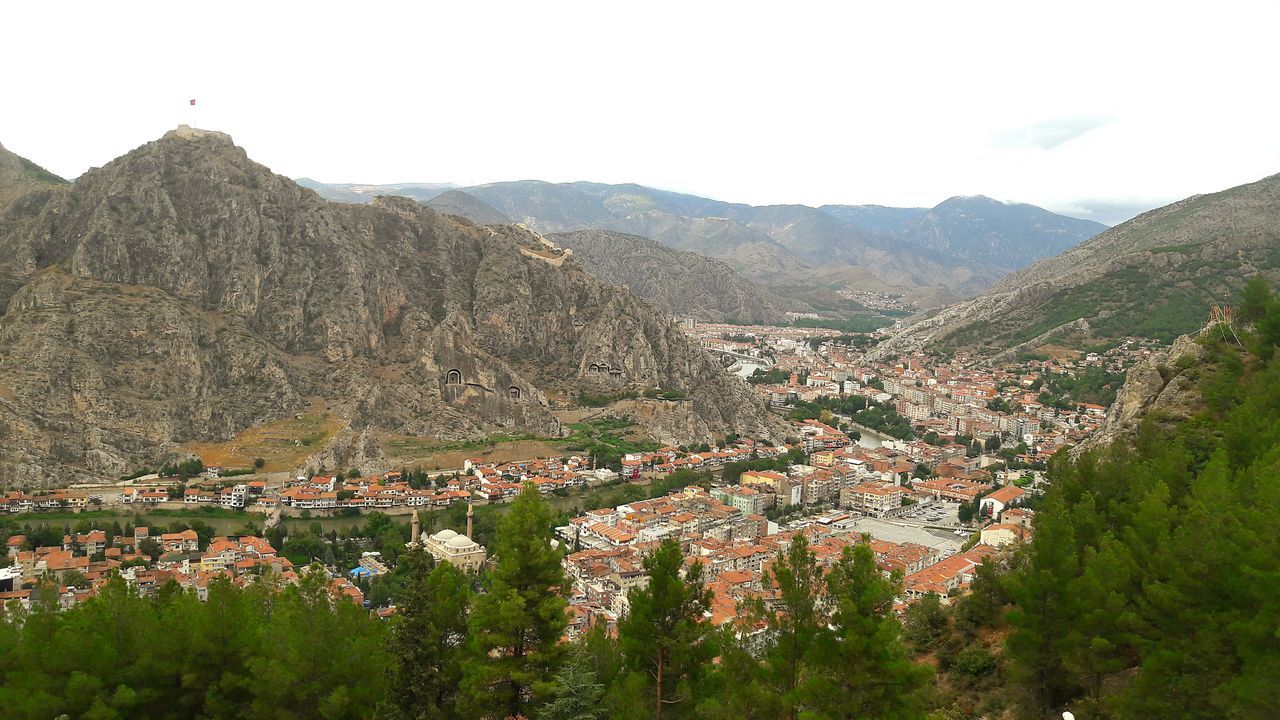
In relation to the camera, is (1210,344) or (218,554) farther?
(218,554)

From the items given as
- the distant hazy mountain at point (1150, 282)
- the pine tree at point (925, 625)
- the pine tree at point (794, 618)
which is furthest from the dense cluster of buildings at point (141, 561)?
the distant hazy mountain at point (1150, 282)

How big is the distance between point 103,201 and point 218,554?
44.7 m

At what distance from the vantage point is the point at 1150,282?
334ft

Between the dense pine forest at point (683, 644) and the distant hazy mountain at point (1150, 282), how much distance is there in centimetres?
8954

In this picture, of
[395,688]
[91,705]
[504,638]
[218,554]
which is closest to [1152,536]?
[504,638]

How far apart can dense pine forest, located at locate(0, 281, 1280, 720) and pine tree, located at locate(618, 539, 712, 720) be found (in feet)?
0.10

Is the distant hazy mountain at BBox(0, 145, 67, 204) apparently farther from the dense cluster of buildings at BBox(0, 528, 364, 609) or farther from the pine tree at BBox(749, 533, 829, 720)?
the pine tree at BBox(749, 533, 829, 720)

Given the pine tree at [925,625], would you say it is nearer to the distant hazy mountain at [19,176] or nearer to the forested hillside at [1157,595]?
the forested hillside at [1157,595]

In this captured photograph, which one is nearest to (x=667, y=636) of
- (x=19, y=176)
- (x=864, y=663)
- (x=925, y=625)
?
(x=864, y=663)

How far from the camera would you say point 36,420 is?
50.6 m

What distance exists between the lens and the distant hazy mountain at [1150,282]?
9394 centimetres

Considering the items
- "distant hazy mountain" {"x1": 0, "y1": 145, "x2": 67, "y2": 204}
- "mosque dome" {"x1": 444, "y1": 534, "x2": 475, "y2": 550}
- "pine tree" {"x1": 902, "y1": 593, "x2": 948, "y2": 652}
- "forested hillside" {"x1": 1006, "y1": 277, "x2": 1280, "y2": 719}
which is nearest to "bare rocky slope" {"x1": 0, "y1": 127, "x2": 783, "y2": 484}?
"distant hazy mountain" {"x1": 0, "y1": 145, "x2": 67, "y2": 204}

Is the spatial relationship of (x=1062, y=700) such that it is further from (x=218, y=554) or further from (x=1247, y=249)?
(x=1247, y=249)

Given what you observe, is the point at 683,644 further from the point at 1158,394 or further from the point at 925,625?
the point at 1158,394
